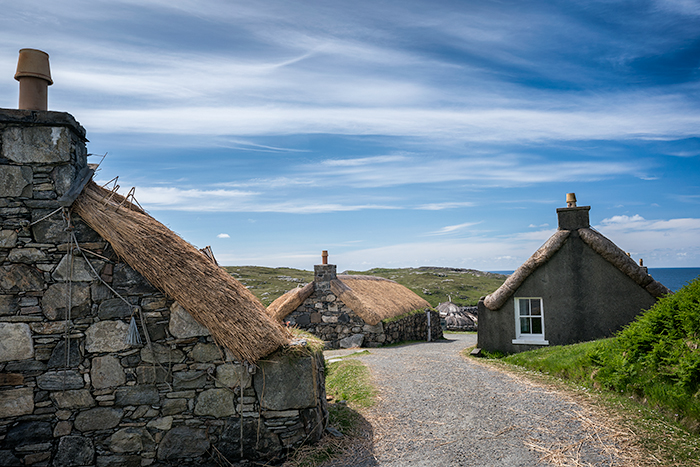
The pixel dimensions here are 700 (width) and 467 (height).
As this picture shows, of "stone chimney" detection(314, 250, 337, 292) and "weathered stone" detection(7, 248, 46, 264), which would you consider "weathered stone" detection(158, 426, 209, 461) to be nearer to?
"weathered stone" detection(7, 248, 46, 264)

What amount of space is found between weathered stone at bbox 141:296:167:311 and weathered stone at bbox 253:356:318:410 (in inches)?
67.4

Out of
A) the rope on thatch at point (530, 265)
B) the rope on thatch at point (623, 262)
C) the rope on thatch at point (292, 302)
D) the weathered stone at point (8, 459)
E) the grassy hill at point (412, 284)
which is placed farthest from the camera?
→ the grassy hill at point (412, 284)

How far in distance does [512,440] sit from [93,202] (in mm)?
7304

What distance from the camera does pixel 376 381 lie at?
10.9 meters

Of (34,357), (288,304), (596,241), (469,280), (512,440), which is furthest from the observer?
(469,280)

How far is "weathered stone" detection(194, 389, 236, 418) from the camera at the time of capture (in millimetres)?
6520

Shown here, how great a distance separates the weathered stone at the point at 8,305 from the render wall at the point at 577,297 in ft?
40.8

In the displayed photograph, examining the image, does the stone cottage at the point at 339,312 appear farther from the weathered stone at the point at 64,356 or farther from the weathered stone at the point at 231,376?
the weathered stone at the point at 64,356

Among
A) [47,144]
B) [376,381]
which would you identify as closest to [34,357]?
[47,144]

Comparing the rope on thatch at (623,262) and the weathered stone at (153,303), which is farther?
the rope on thatch at (623,262)

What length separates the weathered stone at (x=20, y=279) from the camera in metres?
→ 6.25

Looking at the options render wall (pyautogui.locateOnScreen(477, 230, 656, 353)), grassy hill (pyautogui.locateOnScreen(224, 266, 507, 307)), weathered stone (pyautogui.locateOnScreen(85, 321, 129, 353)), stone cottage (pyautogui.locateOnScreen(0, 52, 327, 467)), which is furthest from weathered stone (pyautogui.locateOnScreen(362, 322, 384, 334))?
grassy hill (pyautogui.locateOnScreen(224, 266, 507, 307))

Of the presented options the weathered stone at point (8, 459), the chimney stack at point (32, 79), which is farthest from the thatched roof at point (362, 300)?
the chimney stack at point (32, 79)

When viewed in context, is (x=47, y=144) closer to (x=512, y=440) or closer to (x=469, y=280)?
(x=512, y=440)
